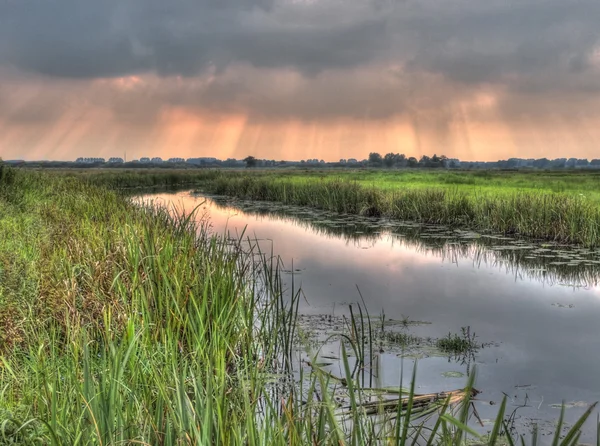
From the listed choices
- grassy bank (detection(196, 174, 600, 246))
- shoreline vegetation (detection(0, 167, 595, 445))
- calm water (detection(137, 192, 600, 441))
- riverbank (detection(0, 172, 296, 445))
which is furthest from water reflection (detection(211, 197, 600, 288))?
riverbank (detection(0, 172, 296, 445))

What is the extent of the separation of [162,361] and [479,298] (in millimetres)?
6672

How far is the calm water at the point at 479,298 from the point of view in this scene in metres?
5.21

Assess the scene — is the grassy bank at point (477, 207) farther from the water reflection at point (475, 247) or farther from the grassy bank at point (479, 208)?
the water reflection at point (475, 247)

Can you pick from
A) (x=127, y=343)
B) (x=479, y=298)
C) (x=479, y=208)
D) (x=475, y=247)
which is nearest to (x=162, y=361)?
(x=127, y=343)

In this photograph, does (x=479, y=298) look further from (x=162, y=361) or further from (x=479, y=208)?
(x=479, y=208)

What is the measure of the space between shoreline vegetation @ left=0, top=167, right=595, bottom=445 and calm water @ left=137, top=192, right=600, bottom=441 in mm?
774

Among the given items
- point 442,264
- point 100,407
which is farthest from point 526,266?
point 100,407

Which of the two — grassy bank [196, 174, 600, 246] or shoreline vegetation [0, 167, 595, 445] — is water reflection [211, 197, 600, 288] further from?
shoreline vegetation [0, 167, 595, 445]

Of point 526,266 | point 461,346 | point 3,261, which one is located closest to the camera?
point 3,261

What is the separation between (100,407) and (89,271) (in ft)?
8.88

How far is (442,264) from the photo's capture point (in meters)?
11.7

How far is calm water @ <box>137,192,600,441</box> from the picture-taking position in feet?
17.1

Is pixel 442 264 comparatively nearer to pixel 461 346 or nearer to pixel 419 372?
pixel 461 346

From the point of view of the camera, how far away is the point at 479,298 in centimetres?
880
